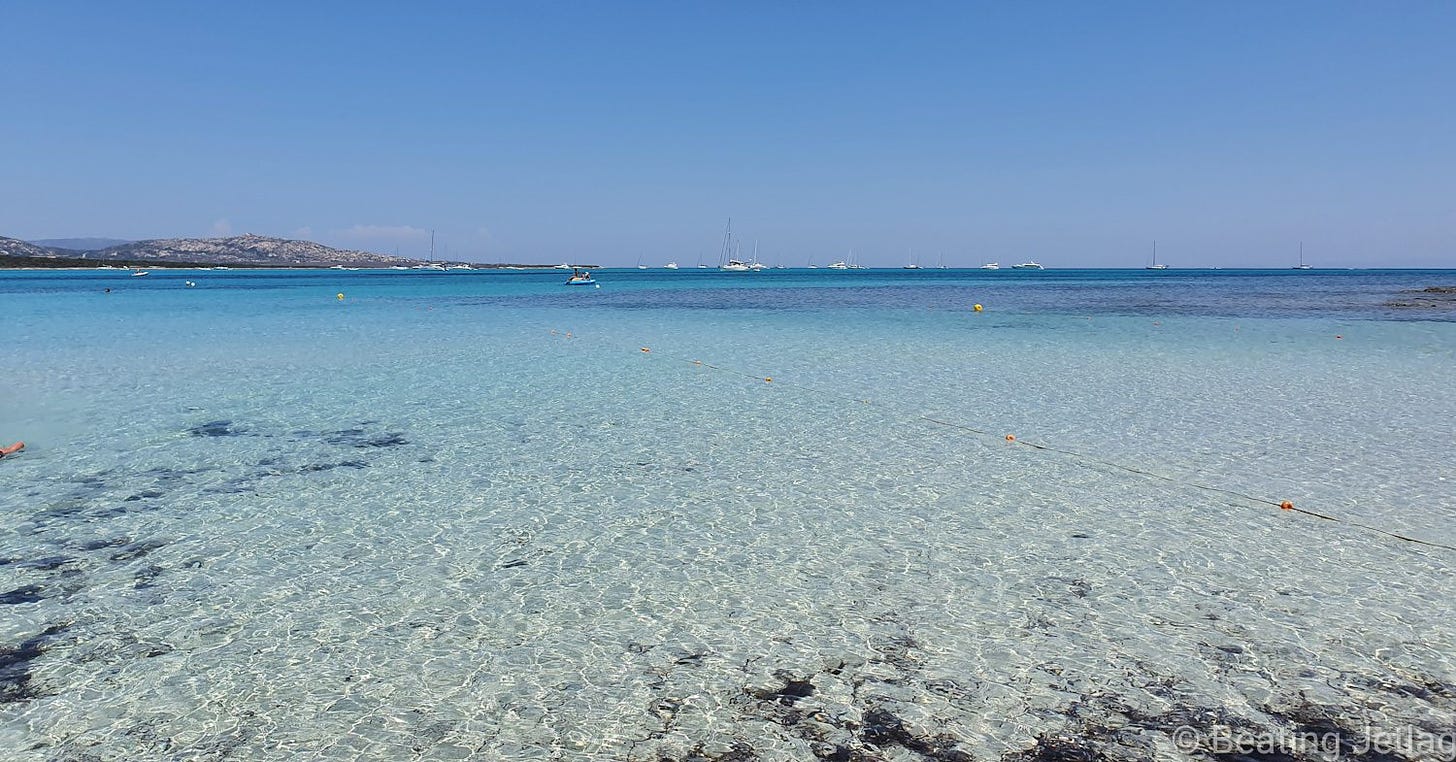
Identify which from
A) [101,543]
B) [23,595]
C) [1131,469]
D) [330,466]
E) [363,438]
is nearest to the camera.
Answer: [23,595]

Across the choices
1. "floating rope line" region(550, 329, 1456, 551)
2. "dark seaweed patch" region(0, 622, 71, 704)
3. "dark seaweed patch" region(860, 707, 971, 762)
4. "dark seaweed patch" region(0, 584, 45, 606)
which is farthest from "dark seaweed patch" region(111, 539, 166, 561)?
"floating rope line" region(550, 329, 1456, 551)

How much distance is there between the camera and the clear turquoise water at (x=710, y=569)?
13.6 feet

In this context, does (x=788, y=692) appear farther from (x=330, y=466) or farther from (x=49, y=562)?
(x=330, y=466)

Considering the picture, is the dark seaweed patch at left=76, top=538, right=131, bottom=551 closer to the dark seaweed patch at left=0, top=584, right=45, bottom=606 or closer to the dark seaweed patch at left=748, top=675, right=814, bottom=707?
the dark seaweed patch at left=0, top=584, right=45, bottom=606

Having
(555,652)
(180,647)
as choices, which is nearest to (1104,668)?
(555,652)

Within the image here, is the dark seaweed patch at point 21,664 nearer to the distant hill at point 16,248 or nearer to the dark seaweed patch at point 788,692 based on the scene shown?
the dark seaweed patch at point 788,692

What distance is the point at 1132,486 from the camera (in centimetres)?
816

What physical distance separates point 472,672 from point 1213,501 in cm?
640

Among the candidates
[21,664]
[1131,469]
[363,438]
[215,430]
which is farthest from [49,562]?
[1131,469]

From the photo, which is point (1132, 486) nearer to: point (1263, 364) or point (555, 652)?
point (555, 652)

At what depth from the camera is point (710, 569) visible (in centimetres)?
610

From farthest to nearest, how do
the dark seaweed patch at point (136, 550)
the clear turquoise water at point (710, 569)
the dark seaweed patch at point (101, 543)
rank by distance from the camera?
1. the dark seaweed patch at point (101, 543)
2. the dark seaweed patch at point (136, 550)
3. the clear turquoise water at point (710, 569)

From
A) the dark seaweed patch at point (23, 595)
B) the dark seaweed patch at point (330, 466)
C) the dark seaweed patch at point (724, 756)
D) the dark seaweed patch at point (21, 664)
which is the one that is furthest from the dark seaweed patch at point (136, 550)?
the dark seaweed patch at point (724, 756)

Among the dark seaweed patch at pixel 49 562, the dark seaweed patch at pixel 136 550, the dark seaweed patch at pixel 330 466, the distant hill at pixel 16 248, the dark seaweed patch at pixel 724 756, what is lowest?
the dark seaweed patch at pixel 724 756
